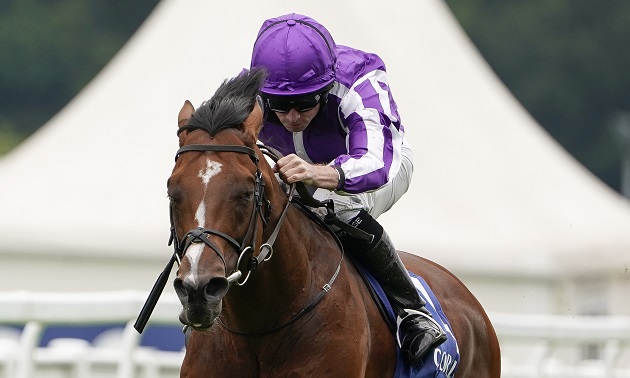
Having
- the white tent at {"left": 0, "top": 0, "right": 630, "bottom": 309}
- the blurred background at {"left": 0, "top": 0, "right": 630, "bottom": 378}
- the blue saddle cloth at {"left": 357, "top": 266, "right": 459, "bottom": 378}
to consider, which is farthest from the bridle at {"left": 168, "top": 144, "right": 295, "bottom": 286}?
the white tent at {"left": 0, "top": 0, "right": 630, "bottom": 309}

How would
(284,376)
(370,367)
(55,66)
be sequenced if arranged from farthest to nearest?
1. (55,66)
2. (370,367)
3. (284,376)

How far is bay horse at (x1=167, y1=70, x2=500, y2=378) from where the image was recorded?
4383mm

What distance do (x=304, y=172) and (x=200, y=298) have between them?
806mm

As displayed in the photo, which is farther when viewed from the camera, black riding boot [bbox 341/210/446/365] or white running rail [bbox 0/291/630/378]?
white running rail [bbox 0/291/630/378]

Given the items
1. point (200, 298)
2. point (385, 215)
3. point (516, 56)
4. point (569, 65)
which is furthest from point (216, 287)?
point (569, 65)

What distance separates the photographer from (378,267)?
5.60 m

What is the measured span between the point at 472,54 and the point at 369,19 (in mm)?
1447

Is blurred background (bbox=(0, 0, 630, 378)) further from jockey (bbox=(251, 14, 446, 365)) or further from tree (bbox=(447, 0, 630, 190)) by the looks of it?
tree (bbox=(447, 0, 630, 190))

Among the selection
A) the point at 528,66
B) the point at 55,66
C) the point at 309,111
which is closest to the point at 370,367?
the point at 309,111

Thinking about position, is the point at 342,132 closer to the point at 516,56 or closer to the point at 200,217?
the point at 200,217

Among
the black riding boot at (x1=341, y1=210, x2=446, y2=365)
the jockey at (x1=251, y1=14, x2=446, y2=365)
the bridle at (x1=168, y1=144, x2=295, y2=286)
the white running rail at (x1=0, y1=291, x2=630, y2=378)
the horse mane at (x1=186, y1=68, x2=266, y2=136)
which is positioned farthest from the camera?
the white running rail at (x1=0, y1=291, x2=630, y2=378)

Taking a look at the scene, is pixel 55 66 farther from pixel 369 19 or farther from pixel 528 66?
pixel 369 19

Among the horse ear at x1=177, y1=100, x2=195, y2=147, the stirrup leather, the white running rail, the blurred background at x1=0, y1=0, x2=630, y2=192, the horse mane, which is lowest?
the blurred background at x1=0, y1=0, x2=630, y2=192

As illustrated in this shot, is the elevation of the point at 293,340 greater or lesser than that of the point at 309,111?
lesser
